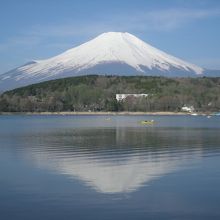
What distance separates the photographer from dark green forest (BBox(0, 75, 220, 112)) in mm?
99875

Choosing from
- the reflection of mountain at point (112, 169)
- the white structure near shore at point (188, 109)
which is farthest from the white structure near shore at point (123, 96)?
the reflection of mountain at point (112, 169)

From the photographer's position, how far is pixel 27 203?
27.3 ft

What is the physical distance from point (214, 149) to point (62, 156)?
5.78 meters

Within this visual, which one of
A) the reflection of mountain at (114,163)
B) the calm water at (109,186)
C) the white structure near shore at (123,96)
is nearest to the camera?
the calm water at (109,186)

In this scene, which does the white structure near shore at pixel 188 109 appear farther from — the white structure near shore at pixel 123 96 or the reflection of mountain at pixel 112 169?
the reflection of mountain at pixel 112 169

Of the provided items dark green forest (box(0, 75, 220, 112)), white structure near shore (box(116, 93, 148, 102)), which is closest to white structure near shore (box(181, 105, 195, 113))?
dark green forest (box(0, 75, 220, 112))

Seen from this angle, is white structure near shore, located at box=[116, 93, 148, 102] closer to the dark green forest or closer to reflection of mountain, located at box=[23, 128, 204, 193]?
the dark green forest

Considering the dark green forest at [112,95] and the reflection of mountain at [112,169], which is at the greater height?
the dark green forest at [112,95]

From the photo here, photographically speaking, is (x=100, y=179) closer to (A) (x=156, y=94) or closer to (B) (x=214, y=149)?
(B) (x=214, y=149)

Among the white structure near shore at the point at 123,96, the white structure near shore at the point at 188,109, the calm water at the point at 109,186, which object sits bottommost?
the calm water at the point at 109,186

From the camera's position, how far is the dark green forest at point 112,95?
328 feet

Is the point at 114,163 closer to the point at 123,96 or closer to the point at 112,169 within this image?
the point at 112,169

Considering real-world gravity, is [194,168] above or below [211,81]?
below

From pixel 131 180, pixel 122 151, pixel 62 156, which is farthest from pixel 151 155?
pixel 131 180
